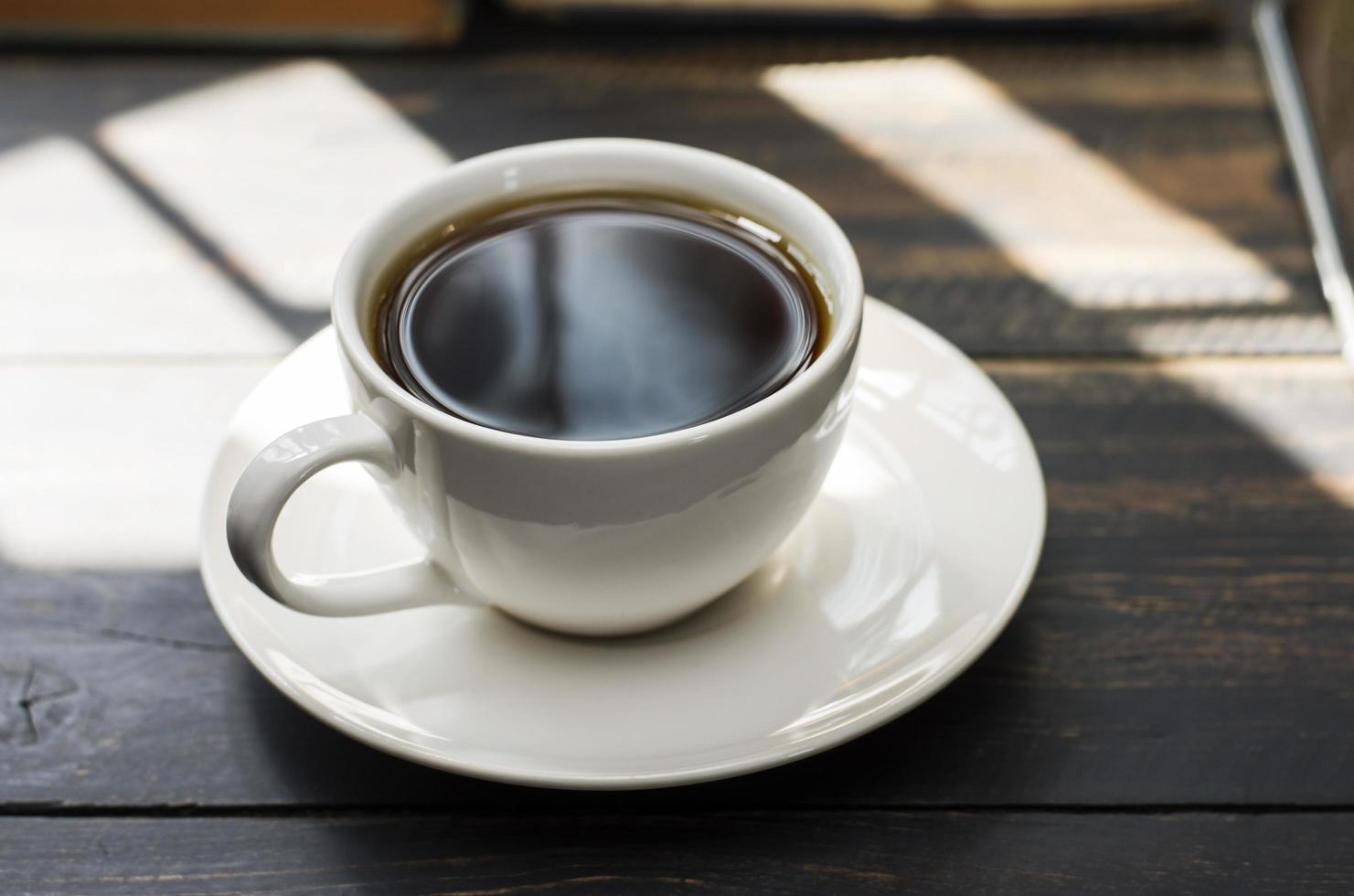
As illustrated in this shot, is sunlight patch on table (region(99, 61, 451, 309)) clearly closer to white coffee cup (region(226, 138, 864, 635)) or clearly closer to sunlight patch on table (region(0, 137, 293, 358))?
sunlight patch on table (region(0, 137, 293, 358))

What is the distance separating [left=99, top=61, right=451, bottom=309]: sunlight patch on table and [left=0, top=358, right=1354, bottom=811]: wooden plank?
0.30 metres

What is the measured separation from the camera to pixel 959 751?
555 millimetres

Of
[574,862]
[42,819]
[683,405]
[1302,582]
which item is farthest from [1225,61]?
[42,819]

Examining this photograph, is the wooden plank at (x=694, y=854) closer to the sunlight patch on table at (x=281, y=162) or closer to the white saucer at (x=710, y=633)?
the white saucer at (x=710, y=633)

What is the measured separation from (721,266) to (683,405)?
0.37ft

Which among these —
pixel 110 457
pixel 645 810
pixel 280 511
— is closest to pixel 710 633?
pixel 645 810

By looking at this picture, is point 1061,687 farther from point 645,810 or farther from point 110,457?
point 110,457

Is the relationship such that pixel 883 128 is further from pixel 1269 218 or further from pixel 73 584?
pixel 73 584

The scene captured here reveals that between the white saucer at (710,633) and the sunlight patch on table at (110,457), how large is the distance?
0.07m

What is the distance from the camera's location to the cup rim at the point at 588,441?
47 centimetres

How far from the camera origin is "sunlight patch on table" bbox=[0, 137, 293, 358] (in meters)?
0.80

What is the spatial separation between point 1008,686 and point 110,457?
1.58 ft

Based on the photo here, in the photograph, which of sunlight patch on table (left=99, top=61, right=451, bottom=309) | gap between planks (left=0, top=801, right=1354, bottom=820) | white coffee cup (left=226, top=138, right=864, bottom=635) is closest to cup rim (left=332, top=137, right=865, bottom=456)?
white coffee cup (left=226, top=138, right=864, bottom=635)

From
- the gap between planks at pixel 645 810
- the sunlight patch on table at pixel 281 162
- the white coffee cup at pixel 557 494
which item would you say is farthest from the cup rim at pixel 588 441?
the sunlight patch on table at pixel 281 162
